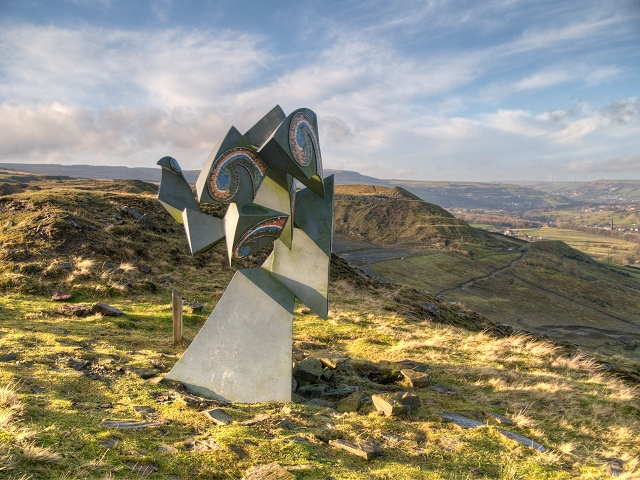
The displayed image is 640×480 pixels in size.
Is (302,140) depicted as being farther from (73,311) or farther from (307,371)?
(73,311)

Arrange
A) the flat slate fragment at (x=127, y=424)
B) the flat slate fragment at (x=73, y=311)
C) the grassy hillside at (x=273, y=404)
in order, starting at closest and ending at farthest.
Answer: the grassy hillside at (x=273, y=404)
the flat slate fragment at (x=127, y=424)
the flat slate fragment at (x=73, y=311)

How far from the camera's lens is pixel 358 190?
457ft

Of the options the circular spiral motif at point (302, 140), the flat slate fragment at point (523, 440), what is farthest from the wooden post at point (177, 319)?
the flat slate fragment at point (523, 440)

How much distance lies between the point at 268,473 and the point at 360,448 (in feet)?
5.23

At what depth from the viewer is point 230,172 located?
9461 mm

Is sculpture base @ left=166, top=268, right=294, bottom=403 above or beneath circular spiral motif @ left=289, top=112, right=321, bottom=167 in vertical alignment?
beneath

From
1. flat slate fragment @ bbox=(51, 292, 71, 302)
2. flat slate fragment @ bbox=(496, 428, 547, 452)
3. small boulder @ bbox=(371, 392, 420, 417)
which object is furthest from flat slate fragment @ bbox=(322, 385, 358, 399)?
flat slate fragment @ bbox=(51, 292, 71, 302)

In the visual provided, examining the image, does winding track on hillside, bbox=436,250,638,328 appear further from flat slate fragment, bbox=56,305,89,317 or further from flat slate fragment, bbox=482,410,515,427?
flat slate fragment, bbox=482,410,515,427

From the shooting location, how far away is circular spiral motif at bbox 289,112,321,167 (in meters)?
9.18

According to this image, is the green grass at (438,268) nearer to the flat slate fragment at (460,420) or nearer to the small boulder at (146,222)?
the small boulder at (146,222)

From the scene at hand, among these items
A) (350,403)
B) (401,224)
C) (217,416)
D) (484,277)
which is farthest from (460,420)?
(401,224)

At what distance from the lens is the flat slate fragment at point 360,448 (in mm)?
5981

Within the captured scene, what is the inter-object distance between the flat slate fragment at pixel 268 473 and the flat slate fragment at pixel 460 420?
385 centimetres

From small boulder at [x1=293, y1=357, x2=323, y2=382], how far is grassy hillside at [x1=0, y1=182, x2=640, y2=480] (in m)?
0.58
